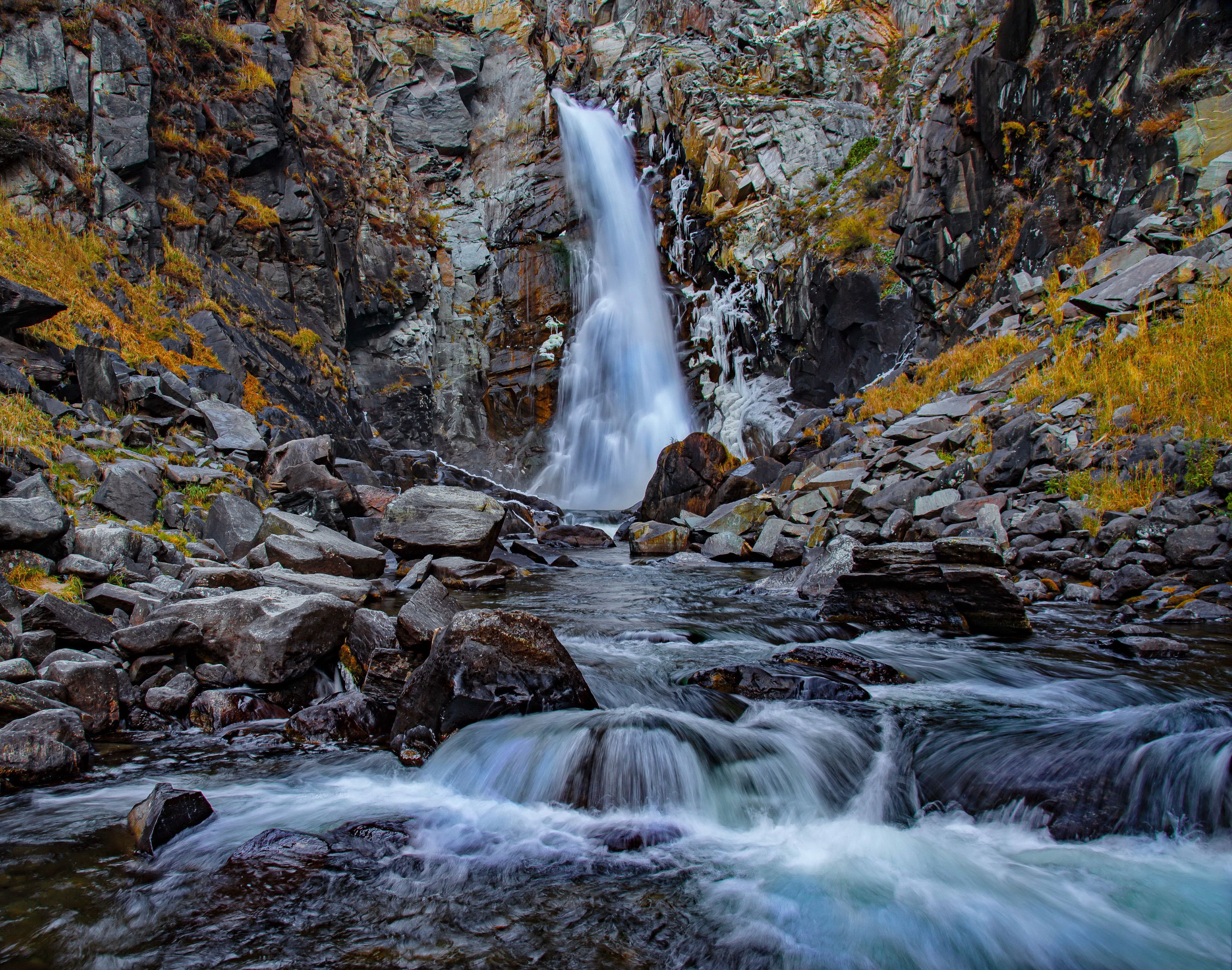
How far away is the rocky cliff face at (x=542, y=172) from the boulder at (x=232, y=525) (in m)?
5.76

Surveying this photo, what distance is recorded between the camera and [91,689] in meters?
4.09

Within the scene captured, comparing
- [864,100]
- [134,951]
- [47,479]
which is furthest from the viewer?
[864,100]

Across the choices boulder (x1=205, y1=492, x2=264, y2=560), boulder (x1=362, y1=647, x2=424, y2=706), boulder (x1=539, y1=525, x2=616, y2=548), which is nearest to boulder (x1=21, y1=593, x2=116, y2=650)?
boulder (x1=362, y1=647, x2=424, y2=706)

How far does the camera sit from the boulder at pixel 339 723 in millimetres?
4336

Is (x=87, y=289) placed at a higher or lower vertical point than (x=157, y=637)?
higher

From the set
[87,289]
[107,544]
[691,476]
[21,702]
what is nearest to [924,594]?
[21,702]

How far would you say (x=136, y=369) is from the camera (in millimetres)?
11562

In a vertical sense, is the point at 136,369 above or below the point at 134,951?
above

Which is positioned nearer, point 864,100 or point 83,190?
point 83,190

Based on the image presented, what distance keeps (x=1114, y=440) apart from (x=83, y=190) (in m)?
20.5

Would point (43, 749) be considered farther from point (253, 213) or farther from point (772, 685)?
point (253, 213)

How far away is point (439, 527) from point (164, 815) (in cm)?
802

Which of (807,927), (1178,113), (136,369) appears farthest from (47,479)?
(1178,113)

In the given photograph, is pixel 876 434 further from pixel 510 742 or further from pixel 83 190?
pixel 83 190
